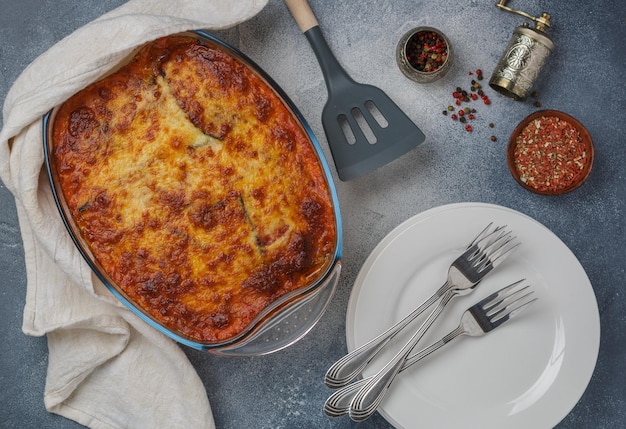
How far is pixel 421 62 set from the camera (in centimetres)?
231

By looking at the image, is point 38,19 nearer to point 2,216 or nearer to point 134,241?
point 2,216

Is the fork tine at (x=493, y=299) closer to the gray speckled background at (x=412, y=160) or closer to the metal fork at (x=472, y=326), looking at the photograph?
the metal fork at (x=472, y=326)

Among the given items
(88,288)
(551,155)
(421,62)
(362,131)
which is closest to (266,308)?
(88,288)

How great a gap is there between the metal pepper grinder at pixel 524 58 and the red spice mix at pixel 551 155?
0.15 metres

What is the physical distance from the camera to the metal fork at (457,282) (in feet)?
7.12

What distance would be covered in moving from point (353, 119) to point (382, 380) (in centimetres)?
94

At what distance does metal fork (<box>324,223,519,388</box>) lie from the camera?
217cm

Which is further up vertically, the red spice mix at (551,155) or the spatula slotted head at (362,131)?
the spatula slotted head at (362,131)

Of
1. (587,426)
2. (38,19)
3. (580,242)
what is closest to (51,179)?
Answer: (38,19)

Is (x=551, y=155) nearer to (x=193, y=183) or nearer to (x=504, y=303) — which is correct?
(x=504, y=303)

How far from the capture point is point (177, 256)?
204 centimetres

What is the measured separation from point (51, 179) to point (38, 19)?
0.77 metres

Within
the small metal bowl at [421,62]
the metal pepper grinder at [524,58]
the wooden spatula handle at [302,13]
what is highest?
the wooden spatula handle at [302,13]

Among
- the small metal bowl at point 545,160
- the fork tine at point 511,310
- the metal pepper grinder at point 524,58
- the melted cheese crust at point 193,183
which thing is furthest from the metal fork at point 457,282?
the metal pepper grinder at point 524,58
